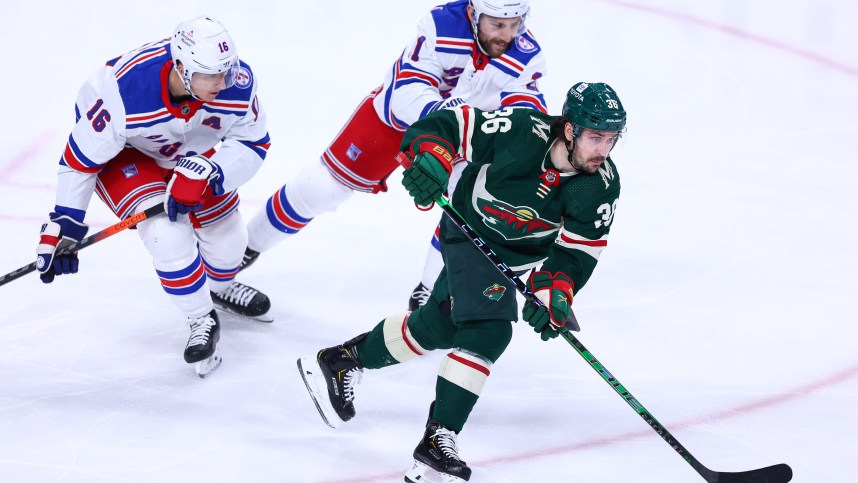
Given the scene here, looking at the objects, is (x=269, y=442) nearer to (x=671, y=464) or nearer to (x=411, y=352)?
(x=411, y=352)

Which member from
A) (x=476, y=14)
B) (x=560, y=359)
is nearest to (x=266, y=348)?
(x=560, y=359)

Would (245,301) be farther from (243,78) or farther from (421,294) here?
(243,78)

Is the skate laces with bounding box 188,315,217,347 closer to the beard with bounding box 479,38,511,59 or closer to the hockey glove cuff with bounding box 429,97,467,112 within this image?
the hockey glove cuff with bounding box 429,97,467,112

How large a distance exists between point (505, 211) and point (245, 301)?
1.24 m

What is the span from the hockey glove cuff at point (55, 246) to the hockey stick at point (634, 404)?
1.12 meters

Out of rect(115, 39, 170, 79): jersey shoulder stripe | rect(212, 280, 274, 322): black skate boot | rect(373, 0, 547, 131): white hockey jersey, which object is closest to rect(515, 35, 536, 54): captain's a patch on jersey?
rect(373, 0, 547, 131): white hockey jersey

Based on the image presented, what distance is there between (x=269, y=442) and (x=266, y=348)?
1.90 ft

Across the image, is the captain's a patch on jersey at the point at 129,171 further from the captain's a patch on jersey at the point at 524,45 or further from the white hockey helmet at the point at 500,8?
the captain's a patch on jersey at the point at 524,45

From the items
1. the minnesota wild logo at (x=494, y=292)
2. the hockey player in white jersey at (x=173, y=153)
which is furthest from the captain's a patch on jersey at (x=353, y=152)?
the minnesota wild logo at (x=494, y=292)

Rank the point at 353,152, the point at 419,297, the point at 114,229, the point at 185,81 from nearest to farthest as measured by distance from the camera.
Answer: the point at 185,81 → the point at 114,229 → the point at 353,152 → the point at 419,297

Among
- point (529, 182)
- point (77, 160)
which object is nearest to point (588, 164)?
point (529, 182)

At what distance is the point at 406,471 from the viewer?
302 cm

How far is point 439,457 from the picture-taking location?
282 cm

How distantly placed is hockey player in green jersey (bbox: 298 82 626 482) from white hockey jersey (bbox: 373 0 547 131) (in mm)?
575
